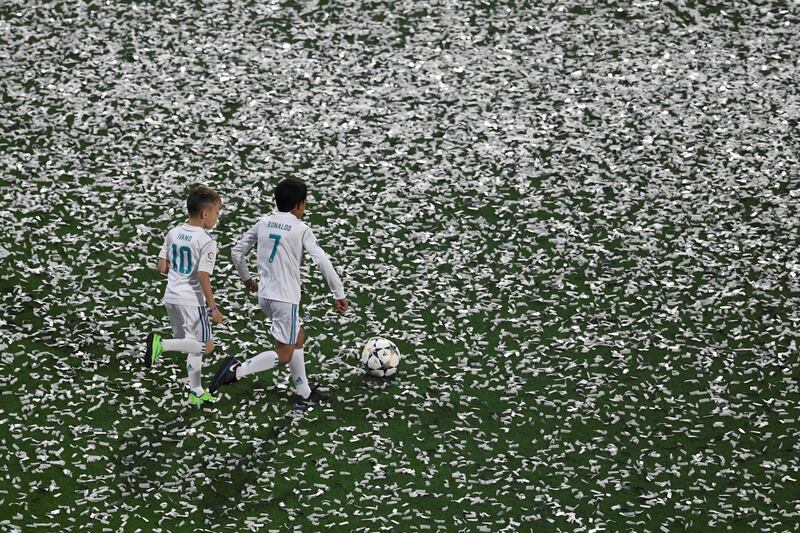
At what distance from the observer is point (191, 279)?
1166cm

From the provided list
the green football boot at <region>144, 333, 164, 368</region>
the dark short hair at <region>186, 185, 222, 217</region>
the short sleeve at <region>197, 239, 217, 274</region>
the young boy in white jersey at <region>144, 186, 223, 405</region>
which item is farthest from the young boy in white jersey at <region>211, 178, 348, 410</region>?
the green football boot at <region>144, 333, 164, 368</region>

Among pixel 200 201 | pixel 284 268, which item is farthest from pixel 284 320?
pixel 200 201

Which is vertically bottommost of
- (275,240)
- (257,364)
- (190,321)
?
(257,364)

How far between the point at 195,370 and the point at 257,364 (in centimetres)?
71

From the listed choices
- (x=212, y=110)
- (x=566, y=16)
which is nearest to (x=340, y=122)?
(x=212, y=110)

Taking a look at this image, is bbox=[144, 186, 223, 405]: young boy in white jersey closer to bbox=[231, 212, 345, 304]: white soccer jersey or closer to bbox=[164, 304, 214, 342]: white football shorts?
bbox=[164, 304, 214, 342]: white football shorts

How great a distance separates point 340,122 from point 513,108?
297 cm

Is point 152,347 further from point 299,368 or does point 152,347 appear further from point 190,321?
point 299,368

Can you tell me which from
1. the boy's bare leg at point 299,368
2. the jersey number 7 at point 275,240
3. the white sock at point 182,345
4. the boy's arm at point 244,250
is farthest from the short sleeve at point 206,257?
the boy's bare leg at point 299,368

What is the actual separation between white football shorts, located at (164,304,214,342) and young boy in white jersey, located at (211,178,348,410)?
1.90 ft

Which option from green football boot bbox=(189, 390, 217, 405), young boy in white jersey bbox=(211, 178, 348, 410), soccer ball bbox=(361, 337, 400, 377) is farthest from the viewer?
→ soccer ball bbox=(361, 337, 400, 377)

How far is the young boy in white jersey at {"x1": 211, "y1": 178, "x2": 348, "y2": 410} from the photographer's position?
37.7ft

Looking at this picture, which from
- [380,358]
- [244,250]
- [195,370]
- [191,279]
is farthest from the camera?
[380,358]

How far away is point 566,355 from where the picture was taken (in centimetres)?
1317
